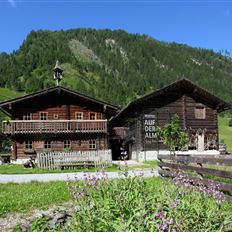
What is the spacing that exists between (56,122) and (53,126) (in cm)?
46

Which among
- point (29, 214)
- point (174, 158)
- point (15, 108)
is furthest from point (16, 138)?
point (29, 214)

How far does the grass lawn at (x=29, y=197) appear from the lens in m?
10.8

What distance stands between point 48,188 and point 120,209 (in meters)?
9.04

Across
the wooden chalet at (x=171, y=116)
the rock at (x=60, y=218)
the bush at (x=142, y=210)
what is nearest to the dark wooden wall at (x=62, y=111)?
the wooden chalet at (x=171, y=116)

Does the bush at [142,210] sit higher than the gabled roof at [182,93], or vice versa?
the gabled roof at [182,93]

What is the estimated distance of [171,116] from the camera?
134 ft

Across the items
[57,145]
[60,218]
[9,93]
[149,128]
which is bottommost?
[60,218]

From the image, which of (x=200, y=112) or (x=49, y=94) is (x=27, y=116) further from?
(x=200, y=112)

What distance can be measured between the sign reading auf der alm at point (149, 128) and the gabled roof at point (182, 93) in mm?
1329

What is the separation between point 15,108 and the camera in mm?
38344

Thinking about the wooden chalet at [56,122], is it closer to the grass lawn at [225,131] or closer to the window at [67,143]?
the window at [67,143]

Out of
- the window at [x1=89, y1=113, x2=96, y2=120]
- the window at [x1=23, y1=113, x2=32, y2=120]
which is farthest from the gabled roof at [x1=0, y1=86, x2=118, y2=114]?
the window at [x1=23, y1=113, x2=32, y2=120]

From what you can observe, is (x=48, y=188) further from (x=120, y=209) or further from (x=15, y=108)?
(x=15, y=108)

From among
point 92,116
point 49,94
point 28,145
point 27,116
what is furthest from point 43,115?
point 92,116
